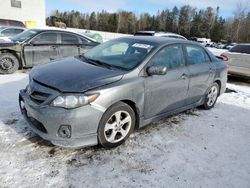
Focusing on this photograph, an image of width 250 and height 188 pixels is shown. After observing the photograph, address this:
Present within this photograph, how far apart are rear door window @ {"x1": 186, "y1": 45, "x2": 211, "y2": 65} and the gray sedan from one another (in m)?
0.02

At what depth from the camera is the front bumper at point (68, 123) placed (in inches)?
119

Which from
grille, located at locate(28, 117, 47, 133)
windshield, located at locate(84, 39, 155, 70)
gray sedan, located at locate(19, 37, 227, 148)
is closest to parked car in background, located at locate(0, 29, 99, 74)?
windshield, located at locate(84, 39, 155, 70)

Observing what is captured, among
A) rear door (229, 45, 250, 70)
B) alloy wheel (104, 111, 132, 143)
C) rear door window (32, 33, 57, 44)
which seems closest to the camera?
alloy wheel (104, 111, 132, 143)

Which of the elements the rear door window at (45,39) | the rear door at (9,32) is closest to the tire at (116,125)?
the rear door window at (45,39)

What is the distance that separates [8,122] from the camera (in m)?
4.06

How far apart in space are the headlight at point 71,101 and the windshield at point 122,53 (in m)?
0.91

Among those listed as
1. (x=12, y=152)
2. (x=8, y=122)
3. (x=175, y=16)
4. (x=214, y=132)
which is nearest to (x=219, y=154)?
(x=214, y=132)

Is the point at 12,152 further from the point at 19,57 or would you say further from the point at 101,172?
the point at 19,57

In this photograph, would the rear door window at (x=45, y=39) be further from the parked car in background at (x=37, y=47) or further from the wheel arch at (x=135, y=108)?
the wheel arch at (x=135, y=108)

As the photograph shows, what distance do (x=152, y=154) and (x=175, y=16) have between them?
3070 inches

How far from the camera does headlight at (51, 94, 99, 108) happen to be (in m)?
3.03

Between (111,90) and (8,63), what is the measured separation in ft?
17.0

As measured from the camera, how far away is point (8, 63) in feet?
24.0

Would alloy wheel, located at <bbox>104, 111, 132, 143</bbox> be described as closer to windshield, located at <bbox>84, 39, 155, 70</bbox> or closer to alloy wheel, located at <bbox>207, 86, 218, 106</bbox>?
windshield, located at <bbox>84, 39, 155, 70</bbox>
